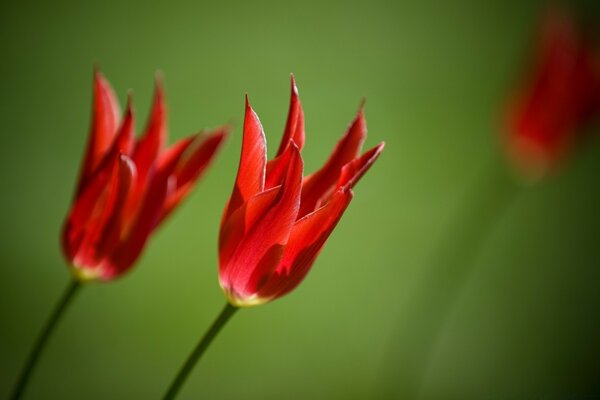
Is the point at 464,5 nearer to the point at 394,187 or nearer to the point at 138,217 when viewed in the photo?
the point at 394,187

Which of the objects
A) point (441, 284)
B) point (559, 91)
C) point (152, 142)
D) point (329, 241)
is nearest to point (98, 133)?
point (152, 142)

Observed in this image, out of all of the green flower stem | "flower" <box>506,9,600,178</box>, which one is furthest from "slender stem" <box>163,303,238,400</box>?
the green flower stem

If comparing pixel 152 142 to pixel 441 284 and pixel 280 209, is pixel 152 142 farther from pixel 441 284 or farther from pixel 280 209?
pixel 441 284

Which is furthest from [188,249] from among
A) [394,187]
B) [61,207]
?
[394,187]

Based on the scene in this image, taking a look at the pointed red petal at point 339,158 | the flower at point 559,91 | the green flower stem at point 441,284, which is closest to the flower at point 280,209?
the pointed red petal at point 339,158

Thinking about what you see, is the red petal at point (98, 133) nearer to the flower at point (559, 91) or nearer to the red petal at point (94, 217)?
the red petal at point (94, 217)

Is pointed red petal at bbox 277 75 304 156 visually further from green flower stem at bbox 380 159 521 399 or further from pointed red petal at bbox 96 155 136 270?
green flower stem at bbox 380 159 521 399
